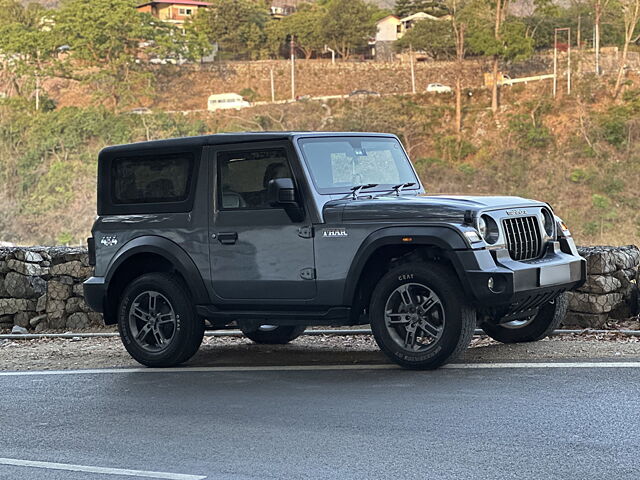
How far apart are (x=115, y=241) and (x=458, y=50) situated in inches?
3466

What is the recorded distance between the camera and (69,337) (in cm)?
1446

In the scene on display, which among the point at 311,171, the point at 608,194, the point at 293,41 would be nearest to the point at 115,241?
the point at 311,171

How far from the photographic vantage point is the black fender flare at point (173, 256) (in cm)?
1065

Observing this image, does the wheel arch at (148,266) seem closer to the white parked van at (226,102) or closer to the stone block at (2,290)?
the stone block at (2,290)

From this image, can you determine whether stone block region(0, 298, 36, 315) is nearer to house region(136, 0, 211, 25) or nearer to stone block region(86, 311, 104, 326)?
stone block region(86, 311, 104, 326)

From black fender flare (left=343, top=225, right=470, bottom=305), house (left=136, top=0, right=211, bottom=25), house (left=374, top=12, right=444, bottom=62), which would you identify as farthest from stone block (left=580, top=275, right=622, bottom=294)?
house (left=136, top=0, right=211, bottom=25)

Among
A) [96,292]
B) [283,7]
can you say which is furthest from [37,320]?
[283,7]

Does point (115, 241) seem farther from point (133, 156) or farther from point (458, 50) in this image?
point (458, 50)

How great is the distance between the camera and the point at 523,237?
9781 mm

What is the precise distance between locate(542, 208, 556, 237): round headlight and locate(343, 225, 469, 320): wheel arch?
1087 millimetres

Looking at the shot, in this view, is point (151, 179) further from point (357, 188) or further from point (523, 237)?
point (523, 237)

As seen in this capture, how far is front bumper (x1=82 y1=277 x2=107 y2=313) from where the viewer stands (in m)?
11.3

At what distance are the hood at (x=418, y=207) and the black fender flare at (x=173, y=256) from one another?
1.53m

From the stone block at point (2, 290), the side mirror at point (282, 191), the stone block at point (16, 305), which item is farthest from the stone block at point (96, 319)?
the side mirror at point (282, 191)
